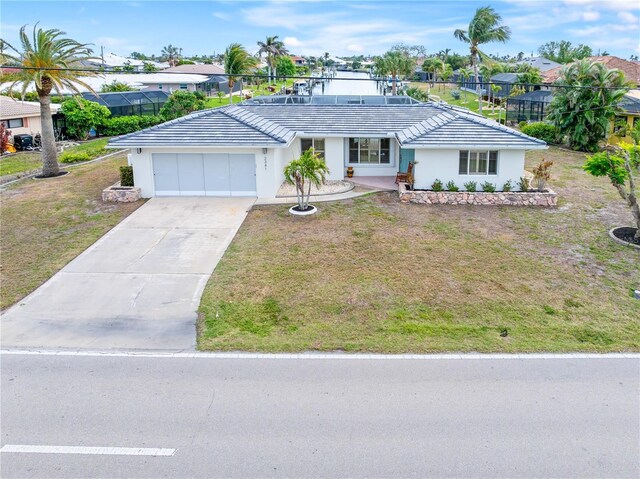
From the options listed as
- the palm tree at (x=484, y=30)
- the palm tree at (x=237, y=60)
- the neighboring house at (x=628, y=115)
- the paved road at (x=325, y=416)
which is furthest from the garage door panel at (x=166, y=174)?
the palm tree at (x=484, y=30)

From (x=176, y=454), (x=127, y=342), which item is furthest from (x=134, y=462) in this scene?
(x=127, y=342)

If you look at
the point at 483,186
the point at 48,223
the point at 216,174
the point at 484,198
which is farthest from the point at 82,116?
the point at 484,198

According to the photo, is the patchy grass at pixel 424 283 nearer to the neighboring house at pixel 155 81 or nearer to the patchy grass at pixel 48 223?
the patchy grass at pixel 48 223

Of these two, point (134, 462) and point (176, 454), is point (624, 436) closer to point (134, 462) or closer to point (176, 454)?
point (176, 454)

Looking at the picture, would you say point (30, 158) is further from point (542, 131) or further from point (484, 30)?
point (484, 30)

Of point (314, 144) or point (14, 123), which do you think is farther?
point (14, 123)
